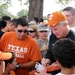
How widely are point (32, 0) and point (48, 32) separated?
20.4 feet

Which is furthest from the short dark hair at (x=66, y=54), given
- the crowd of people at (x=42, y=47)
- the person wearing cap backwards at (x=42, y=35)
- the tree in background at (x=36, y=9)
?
the tree in background at (x=36, y=9)

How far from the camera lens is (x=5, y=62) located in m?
2.99

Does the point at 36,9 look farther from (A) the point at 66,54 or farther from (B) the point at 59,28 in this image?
(A) the point at 66,54

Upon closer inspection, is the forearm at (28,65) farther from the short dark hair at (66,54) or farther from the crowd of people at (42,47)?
the short dark hair at (66,54)

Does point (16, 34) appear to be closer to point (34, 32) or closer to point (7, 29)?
point (34, 32)

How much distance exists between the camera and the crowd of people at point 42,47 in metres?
2.46

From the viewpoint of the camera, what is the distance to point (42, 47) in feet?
15.2

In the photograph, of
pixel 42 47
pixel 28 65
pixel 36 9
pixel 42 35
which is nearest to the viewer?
pixel 28 65

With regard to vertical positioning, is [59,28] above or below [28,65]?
above

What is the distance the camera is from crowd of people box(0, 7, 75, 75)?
2459 millimetres

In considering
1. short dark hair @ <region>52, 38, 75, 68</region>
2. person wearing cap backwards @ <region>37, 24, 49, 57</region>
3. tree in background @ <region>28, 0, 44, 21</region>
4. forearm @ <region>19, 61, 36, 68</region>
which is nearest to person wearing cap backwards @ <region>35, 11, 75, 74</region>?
forearm @ <region>19, 61, 36, 68</region>

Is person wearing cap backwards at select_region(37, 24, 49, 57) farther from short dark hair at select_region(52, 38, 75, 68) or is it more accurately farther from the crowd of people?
short dark hair at select_region(52, 38, 75, 68)

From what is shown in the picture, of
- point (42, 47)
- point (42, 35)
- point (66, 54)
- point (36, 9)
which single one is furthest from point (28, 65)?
point (36, 9)

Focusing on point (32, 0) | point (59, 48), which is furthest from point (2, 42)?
point (32, 0)
